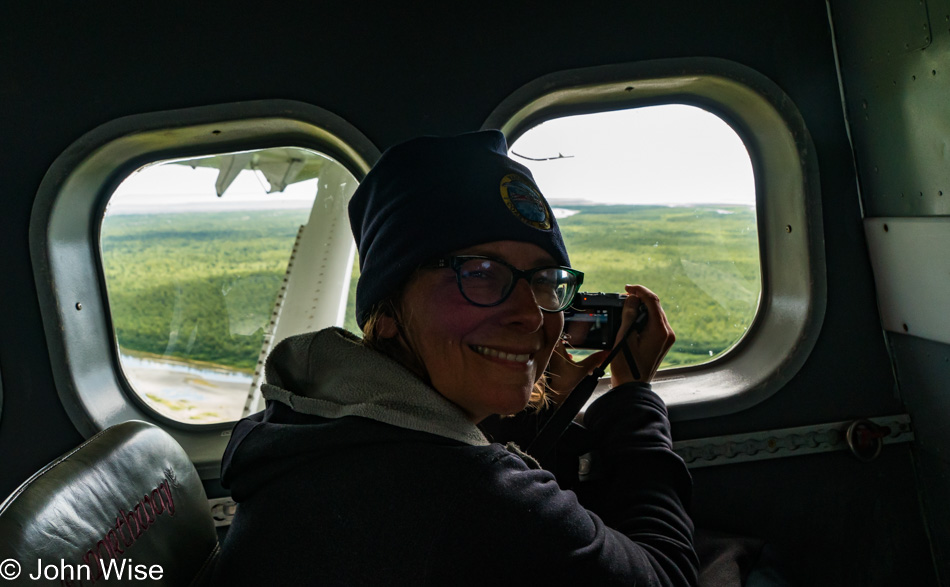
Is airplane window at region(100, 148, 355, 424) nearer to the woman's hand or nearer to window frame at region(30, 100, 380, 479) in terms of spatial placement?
window frame at region(30, 100, 380, 479)

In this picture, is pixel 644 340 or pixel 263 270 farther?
pixel 263 270

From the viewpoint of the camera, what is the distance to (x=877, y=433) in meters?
1.91

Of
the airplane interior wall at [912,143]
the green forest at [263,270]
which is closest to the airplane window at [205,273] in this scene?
the green forest at [263,270]

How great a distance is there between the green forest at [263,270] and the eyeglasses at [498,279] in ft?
3.69

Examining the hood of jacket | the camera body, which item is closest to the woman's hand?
the camera body

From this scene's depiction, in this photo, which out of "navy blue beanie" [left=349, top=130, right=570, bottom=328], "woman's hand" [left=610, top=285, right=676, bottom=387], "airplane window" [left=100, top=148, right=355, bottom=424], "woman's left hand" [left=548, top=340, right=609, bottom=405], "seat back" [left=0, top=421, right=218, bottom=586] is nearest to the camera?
"seat back" [left=0, top=421, right=218, bottom=586]

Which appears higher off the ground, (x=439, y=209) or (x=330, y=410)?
(x=439, y=209)

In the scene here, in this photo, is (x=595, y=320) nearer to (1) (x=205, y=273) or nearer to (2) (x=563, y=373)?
(2) (x=563, y=373)

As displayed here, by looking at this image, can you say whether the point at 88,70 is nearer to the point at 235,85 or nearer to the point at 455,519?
the point at 235,85

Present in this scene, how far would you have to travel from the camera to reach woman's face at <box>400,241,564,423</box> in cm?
107

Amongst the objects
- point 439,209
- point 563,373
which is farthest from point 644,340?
point 439,209

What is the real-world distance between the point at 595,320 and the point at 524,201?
0.56 m

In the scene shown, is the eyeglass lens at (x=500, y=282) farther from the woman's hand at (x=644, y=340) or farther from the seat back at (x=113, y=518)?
the seat back at (x=113, y=518)

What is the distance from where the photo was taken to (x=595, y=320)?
157 centimetres
